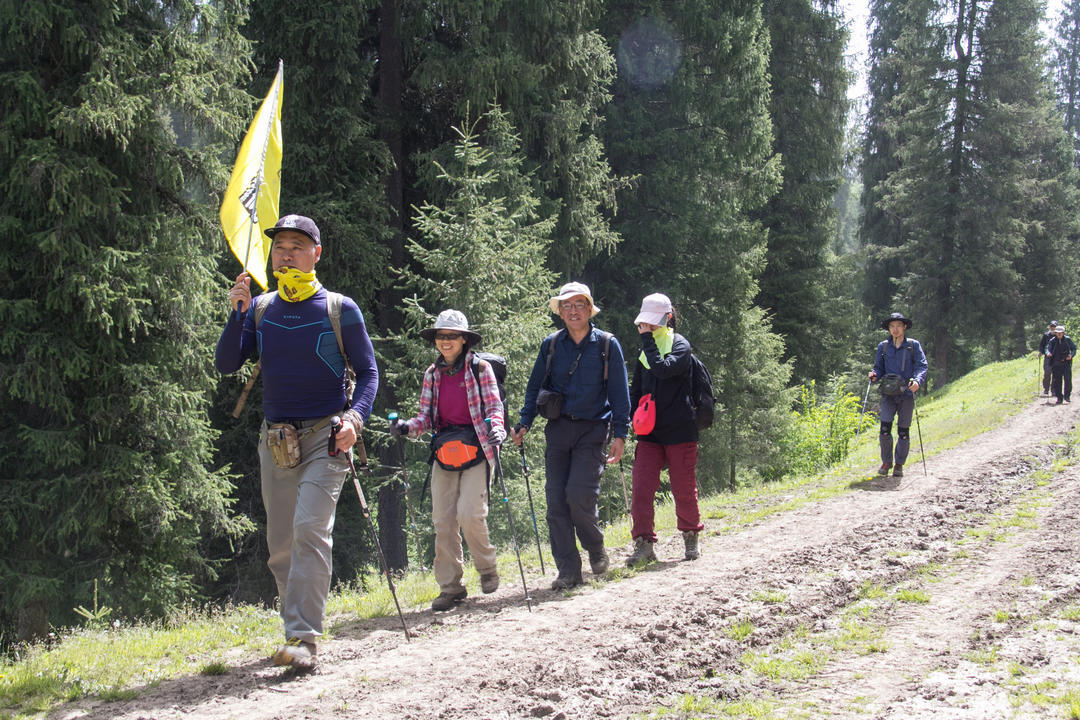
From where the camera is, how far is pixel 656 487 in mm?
8359

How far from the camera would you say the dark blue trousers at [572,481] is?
741cm

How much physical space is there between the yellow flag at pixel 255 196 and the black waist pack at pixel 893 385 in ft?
31.8

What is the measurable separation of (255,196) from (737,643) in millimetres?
4427

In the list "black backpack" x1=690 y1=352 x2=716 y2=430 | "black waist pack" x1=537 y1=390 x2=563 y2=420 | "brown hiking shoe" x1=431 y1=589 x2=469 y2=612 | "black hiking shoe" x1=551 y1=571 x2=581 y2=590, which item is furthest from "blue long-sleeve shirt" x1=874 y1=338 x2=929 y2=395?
"brown hiking shoe" x1=431 y1=589 x2=469 y2=612

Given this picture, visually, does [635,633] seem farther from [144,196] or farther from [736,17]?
[736,17]

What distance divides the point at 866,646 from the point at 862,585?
4.96 ft

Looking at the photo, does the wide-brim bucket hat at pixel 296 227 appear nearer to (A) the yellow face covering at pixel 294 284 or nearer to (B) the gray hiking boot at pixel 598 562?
(A) the yellow face covering at pixel 294 284

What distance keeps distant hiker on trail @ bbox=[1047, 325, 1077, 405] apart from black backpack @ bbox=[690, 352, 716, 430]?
18880mm

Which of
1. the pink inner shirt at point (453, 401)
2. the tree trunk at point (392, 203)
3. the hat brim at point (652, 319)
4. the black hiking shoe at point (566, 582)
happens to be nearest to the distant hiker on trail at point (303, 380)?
the pink inner shirt at point (453, 401)

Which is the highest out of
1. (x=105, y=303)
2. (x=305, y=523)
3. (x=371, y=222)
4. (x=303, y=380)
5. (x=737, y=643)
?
(x=371, y=222)

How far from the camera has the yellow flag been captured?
6.05 meters

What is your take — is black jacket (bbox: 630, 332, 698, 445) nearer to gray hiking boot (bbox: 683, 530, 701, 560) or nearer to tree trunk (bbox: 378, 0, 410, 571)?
gray hiking boot (bbox: 683, 530, 701, 560)

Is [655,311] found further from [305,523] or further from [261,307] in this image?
[305,523]

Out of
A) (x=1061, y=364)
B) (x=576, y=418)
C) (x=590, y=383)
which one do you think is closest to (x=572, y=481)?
(x=576, y=418)
